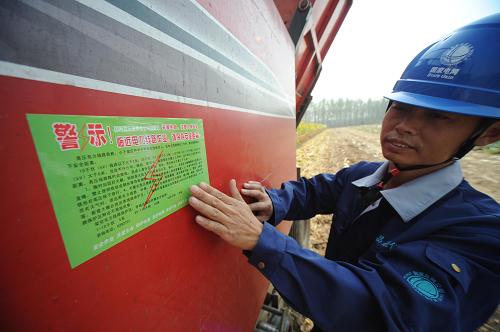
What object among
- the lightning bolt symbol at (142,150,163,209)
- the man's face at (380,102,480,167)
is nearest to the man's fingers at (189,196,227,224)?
the lightning bolt symbol at (142,150,163,209)

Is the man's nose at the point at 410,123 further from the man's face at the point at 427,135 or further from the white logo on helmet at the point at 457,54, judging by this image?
the white logo on helmet at the point at 457,54

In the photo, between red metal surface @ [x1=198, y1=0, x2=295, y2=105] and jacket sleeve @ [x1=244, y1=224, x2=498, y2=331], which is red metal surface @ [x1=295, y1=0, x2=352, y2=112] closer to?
red metal surface @ [x1=198, y1=0, x2=295, y2=105]

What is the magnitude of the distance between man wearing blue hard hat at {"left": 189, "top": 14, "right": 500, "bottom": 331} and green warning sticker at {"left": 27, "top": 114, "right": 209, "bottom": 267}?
0.16 m

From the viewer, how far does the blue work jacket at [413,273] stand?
70 cm

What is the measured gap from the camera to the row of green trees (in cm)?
6222

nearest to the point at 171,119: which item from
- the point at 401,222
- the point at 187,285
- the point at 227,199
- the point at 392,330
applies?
the point at 227,199

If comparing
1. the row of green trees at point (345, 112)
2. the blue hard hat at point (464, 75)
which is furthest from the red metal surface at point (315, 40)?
the row of green trees at point (345, 112)

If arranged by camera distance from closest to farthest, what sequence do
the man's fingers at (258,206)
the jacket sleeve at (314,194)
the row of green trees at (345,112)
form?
the man's fingers at (258,206) < the jacket sleeve at (314,194) < the row of green trees at (345,112)

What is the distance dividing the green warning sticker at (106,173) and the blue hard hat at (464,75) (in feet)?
3.50

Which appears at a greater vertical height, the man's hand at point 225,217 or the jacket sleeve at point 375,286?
the man's hand at point 225,217

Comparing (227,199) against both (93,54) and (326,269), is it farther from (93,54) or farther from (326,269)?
(93,54)

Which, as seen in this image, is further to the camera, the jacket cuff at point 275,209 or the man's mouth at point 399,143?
the jacket cuff at point 275,209

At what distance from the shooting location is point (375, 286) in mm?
718

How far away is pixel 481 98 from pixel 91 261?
144cm
